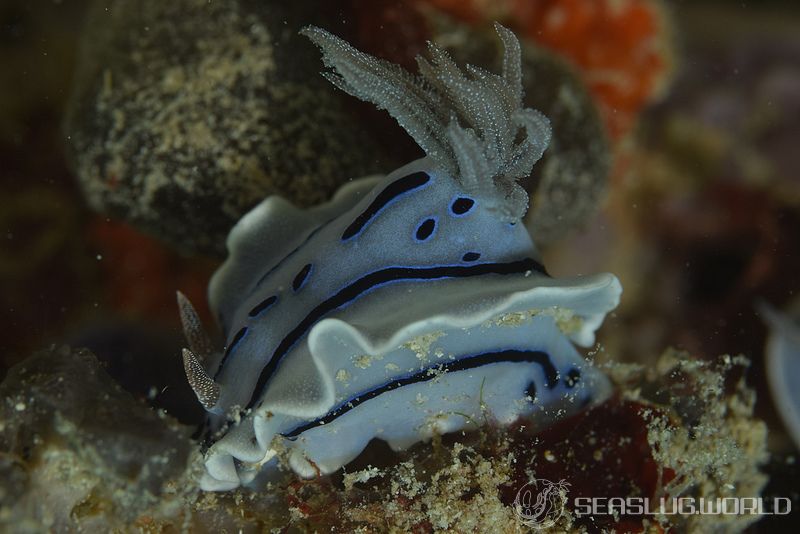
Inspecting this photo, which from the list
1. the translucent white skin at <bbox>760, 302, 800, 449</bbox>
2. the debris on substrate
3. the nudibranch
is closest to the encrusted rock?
the nudibranch

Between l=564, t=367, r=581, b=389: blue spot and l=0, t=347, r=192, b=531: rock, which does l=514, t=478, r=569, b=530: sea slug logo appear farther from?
l=0, t=347, r=192, b=531: rock

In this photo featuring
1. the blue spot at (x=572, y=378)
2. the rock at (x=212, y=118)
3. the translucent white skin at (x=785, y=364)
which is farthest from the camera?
the translucent white skin at (x=785, y=364)

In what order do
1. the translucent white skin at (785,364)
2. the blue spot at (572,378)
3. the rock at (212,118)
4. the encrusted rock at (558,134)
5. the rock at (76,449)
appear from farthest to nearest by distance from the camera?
the translucent white skin at (785,364) → the encrusted rock at (558,134) → the rock at (212,118) → the blue spot at (572,378) → the rock at (76,449)

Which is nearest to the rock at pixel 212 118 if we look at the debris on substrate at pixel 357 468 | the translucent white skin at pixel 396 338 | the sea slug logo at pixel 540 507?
the translucent white skin at pixel 396 338

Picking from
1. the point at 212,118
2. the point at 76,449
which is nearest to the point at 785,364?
the point at 212,118

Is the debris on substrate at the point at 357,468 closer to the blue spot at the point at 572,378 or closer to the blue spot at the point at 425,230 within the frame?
the blue spot at the point at 572,378

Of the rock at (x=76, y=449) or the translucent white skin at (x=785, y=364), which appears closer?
the rock at (x=76, y=449)
